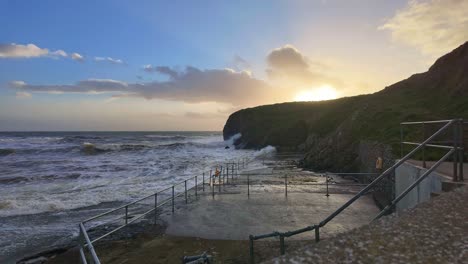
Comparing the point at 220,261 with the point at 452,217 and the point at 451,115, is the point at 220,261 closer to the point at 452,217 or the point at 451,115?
the point at 452,217

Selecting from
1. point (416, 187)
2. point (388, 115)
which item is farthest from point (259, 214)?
point (388, 115)

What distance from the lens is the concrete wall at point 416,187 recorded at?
6.60 metres

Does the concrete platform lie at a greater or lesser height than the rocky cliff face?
lesser

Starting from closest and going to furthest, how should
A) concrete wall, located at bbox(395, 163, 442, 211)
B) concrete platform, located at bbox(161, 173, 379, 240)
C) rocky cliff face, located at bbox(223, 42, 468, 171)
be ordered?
concrete wall, located at bbox(395, 163, 442, 211)
concrete platform, located at bbox(161, 173, 379, 240)
rocky cliff face, located at bbox(223, 42, 468, 171)

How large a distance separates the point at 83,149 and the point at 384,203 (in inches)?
2169

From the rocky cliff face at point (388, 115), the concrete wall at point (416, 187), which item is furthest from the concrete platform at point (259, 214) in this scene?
the rocky cliff face at point (388, 115)

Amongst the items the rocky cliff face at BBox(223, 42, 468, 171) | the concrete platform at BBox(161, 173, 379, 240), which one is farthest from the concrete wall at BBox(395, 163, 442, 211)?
the rocky cliff face at BBox(223, 42, 468, 171)

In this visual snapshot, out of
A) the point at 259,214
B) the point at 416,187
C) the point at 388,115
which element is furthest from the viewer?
the point at 388,115

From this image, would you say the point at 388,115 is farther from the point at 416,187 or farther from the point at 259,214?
the point at 416,187

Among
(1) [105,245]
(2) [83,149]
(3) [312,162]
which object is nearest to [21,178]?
(1) [105,245]

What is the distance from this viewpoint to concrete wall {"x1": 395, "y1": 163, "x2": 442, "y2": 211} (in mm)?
6596

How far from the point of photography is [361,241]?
435 centimetres

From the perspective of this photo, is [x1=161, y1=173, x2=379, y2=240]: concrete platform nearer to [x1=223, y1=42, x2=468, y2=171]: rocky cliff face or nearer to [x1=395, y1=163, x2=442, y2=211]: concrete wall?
[x1=395, y1=163, x2=442, y2=211]: concrete wall

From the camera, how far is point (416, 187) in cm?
745
